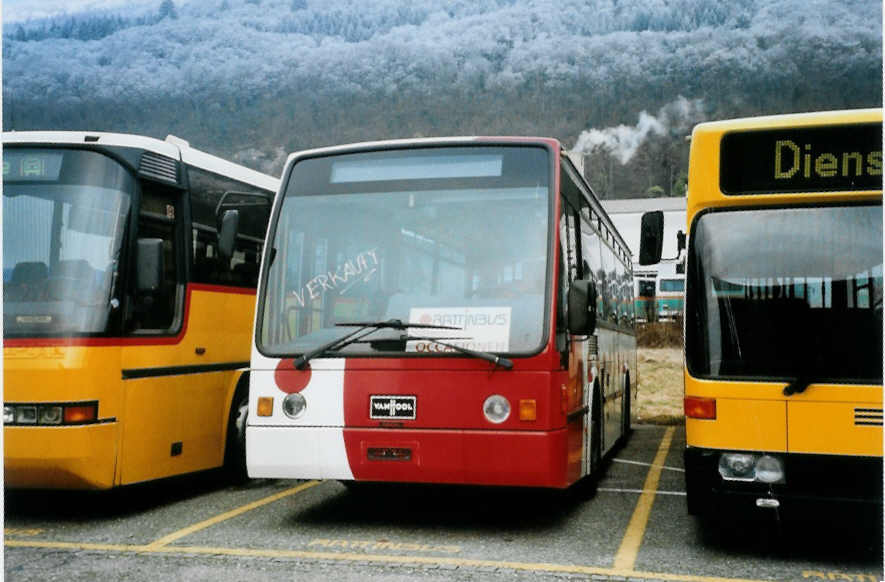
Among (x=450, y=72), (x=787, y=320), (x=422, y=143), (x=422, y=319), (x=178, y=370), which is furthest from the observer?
(x=450, y=72)

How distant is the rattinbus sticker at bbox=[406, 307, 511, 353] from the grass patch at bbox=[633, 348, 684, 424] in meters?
8.03

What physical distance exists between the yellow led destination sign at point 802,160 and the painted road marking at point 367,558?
235 centimetres

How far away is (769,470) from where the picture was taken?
5945mm

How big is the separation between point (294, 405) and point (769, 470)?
3.05m

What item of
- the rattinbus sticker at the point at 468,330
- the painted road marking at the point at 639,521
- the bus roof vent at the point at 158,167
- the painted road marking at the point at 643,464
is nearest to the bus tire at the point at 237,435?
the bus roof vent at the point at 158,167

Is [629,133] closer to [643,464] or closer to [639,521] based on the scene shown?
[643,464]

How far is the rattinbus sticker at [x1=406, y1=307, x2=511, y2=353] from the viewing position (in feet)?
22.0

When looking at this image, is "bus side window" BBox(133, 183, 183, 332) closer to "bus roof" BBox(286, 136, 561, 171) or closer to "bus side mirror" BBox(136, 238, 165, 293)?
"bus side mirror" BBox(136, 238, 165, 293)

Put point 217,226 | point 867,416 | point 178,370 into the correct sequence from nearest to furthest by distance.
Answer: point 867,416 → point 178,370 → point 217,226

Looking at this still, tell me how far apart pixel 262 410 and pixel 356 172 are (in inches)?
71.2

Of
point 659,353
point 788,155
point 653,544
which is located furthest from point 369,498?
point 659,353

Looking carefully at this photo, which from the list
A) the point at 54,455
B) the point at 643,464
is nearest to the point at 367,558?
the point at 54,455

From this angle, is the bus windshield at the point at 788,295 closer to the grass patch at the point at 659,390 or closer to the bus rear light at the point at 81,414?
the bus rear light at the point at 81,414

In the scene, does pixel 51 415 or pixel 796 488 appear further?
pixel 51 415
